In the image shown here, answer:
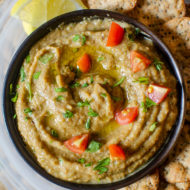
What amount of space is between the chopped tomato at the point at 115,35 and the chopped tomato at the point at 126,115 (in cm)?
71

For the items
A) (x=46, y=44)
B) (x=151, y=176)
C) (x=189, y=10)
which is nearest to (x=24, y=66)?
(x=46, y=44)

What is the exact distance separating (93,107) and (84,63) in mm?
492

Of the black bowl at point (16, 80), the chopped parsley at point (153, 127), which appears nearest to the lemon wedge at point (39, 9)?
the black bowl at point (16, 80)

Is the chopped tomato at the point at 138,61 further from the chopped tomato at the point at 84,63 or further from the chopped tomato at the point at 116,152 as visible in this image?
the chopped tomato at the point at 116,152

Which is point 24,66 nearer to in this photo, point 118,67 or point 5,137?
point 118,67

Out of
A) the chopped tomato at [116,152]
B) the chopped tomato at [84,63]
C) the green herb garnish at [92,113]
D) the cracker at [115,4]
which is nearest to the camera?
the chopped tomato at [116,152]

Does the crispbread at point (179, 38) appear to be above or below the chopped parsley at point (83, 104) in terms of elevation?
above

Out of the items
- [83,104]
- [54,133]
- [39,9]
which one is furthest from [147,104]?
[39,9]

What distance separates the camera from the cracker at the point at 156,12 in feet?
12.0

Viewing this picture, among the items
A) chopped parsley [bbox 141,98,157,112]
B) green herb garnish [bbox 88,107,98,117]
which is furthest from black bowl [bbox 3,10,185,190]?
green herb garnish [bbox 88,107,98,117]

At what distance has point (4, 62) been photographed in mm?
4070

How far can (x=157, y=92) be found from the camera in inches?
113

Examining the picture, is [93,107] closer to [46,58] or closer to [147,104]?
[147,104]

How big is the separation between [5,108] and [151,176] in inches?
74.9
